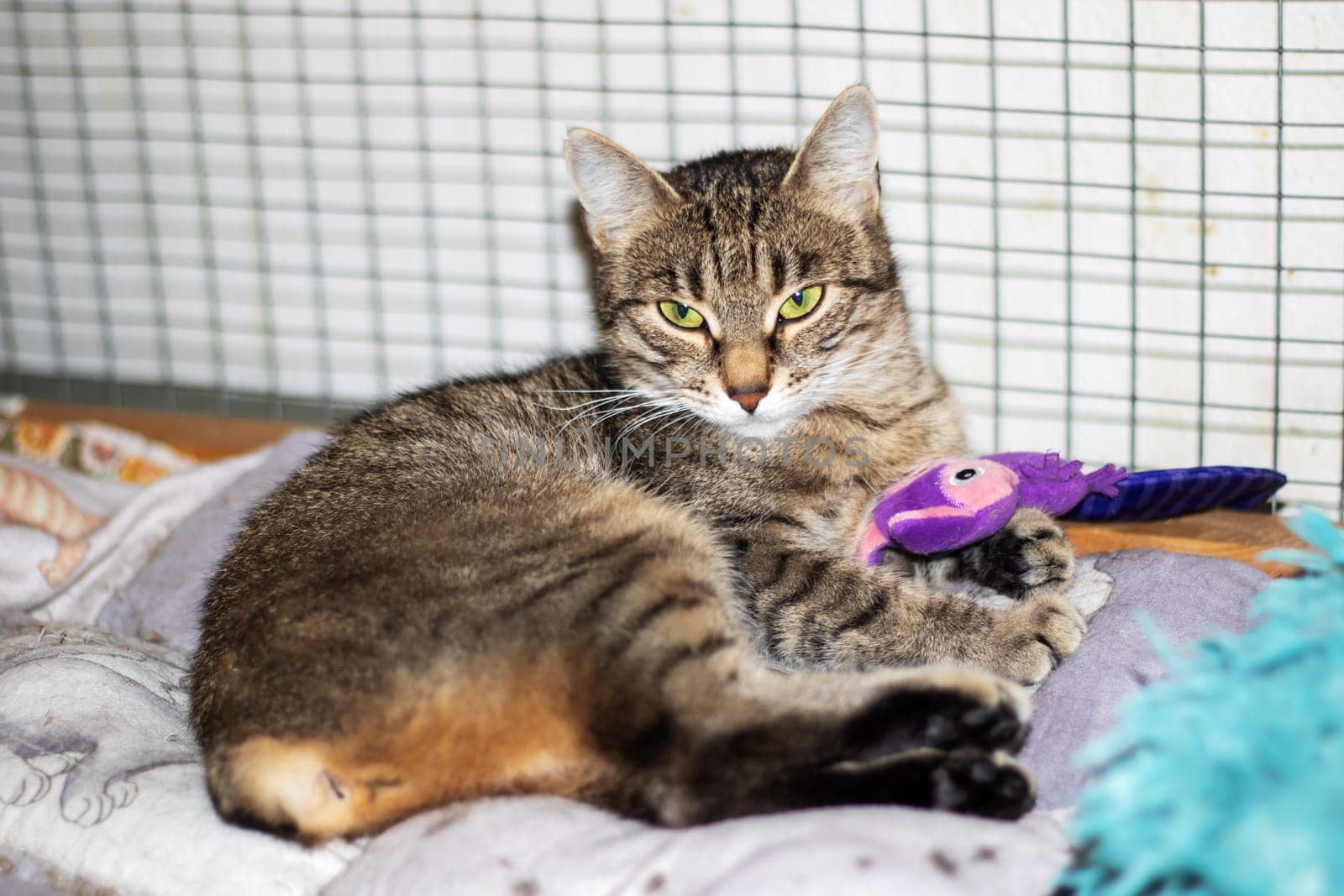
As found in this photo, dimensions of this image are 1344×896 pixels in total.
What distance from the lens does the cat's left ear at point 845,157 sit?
7.98 ft

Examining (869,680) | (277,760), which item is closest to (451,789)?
(277,760)

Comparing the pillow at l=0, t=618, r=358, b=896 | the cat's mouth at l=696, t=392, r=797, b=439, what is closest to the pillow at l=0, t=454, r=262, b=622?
the pillow at l=0, t=618, r=358, b=896

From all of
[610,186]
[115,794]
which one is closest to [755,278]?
[610,186]

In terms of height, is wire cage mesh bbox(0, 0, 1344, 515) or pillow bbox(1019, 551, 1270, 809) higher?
wire cage mesh bbox(0, 0, 1344, 515)

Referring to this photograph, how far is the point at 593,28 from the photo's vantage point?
3.60 m

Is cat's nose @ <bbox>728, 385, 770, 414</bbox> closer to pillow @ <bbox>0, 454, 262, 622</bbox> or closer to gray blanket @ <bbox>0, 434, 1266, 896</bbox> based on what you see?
gray blanket @ <bbox>0, 434, 1266, 896</bbox>

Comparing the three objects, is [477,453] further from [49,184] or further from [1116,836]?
[49,184]

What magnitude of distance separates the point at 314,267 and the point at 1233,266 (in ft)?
9.44

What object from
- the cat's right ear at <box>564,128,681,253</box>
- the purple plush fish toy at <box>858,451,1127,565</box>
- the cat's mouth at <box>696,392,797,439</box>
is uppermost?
the cat's right ear at <box>564,128,681,253</box>

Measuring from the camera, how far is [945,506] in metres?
2.34

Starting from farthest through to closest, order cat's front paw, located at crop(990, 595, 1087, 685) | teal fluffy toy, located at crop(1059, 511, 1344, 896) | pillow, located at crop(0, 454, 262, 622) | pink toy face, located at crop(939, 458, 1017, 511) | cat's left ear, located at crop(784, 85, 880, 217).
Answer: pillow, located at crop(0, 454, 262, 622), cat's left ear, located at crop(784, 85, 880, 217), pink toy face, located at crop(939, 458, 1017, 511), cat's front paw, located at crop(990, 595, 1087, 685), teal fluffy toy, located at crop(1059, 511, 1344, 896)

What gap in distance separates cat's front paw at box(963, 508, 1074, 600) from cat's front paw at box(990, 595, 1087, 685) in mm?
83

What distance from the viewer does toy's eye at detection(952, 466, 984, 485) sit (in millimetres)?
2357

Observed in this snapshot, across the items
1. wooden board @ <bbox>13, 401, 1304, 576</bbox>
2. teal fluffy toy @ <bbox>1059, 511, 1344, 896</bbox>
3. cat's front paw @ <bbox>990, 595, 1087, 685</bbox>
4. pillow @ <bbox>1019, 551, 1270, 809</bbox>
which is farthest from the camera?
wooden board @ <bbox>13, 401, 1304, 576</bbox>
